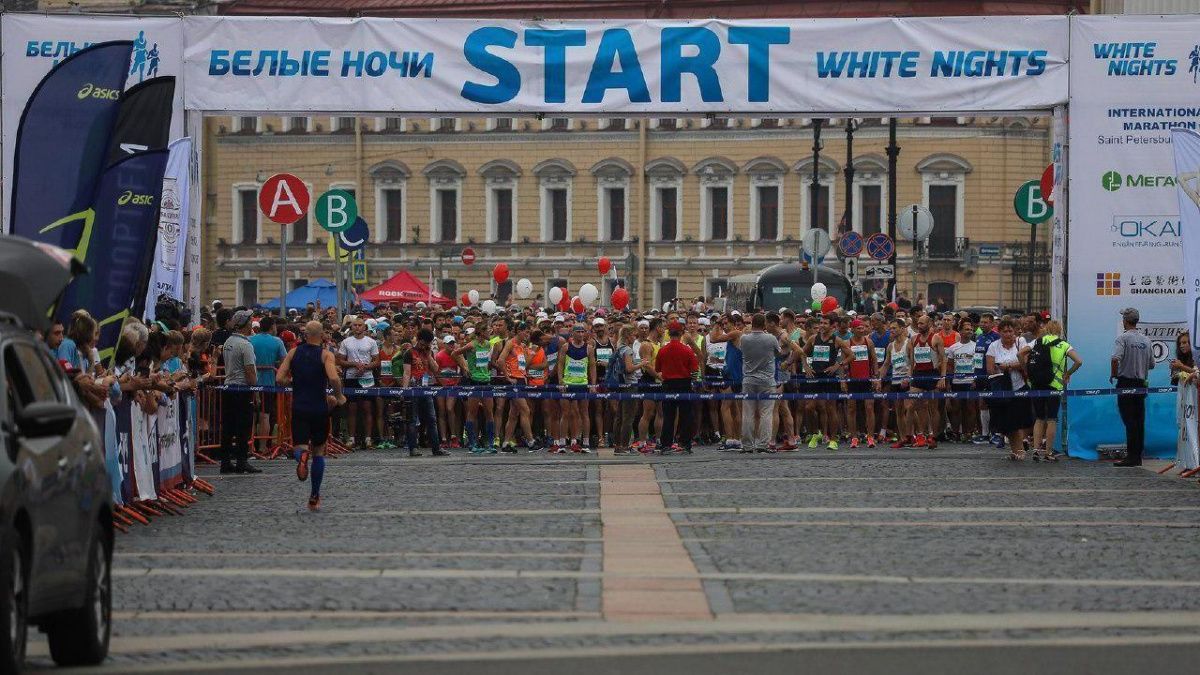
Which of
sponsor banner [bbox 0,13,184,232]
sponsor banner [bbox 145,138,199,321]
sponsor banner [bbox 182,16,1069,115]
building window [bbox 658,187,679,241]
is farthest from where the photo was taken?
building window [bbox 658,187,679,241]

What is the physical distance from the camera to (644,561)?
→ 573 inches

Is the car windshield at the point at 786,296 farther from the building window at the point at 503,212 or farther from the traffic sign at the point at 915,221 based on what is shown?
the building window at the point at 503,212

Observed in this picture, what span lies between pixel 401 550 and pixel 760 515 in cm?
399

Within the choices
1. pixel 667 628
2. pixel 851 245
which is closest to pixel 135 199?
pixel 667 628

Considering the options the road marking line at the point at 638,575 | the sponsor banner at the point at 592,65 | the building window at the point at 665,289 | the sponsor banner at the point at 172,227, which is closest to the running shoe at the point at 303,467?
the sponsor banner at the point at 172,227

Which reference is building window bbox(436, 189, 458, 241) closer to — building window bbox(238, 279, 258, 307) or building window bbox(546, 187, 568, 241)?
building window bbox(546, 187, 568, 241)

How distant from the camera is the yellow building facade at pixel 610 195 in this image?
84938mm

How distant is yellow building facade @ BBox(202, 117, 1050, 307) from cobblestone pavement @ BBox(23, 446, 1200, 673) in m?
63.1

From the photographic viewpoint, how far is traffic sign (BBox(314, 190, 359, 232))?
29359 mm

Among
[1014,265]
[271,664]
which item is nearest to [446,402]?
[271,664]

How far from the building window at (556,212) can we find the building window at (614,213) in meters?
1.81

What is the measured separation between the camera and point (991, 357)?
91.3 ft

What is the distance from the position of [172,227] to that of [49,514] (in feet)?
42.2

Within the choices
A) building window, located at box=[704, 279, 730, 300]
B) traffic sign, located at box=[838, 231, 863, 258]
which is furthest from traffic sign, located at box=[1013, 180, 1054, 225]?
building window, located at box=[704, 279, 730, 300]
